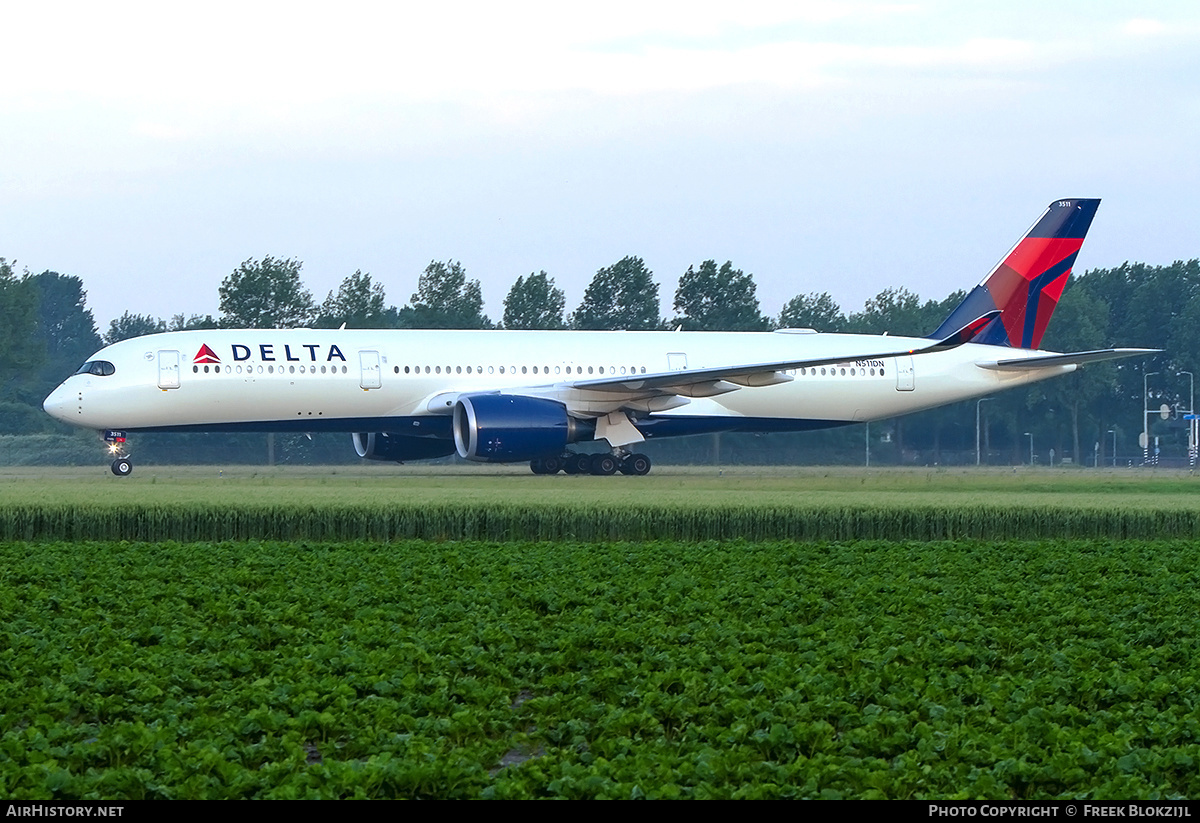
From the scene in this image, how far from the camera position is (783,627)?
10.8m

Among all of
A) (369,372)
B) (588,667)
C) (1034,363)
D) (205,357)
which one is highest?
(205,357)

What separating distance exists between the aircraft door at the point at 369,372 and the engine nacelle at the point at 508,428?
68.3 inches

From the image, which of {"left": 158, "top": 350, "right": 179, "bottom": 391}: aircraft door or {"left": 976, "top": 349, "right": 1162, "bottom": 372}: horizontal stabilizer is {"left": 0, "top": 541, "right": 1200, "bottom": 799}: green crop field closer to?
{"left": 158, "top": 350, "right": 179, "bottom": 391}: aircraft door

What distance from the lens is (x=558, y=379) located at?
1276 inches

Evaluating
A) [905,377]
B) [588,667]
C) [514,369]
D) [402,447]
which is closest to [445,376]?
[514,369]

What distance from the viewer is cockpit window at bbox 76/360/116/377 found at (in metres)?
29.9

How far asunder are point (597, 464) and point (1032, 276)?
1113 centimetres

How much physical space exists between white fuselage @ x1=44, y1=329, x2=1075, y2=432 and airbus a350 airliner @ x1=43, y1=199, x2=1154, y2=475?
33 millimetres


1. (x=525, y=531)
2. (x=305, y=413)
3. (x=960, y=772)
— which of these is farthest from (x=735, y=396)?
(x=960, y=772)

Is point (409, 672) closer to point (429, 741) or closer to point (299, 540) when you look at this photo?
point (429, 741)

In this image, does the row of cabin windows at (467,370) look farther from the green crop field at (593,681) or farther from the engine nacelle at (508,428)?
the green crop field at (593,681)

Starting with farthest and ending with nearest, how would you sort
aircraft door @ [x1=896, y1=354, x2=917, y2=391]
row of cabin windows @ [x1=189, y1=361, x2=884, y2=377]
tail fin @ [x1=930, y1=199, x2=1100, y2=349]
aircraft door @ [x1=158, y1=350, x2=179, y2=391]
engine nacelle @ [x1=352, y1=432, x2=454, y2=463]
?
tail fin @ [x1=930, y1=199, x2=1100, y2=349] → aircraft door @ [x1=896, y1=354, x2=917, y2=391] → engine nacelle @ [x1=352, y1=432, x2=454, y2=463] → row of cabin windows @ [x1=189, y1=361, x2=884, y2=377] → aircraft door @ [x1=158, y1=350, x2=179, y2=391]

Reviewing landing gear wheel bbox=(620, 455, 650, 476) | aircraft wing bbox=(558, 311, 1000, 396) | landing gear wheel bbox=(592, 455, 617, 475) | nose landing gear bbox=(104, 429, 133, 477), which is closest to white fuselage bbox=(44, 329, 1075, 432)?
aircraft wing bbox=(558, 311, 1000, 396)

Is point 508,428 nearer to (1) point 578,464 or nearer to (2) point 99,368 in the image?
(1) point 578,464
